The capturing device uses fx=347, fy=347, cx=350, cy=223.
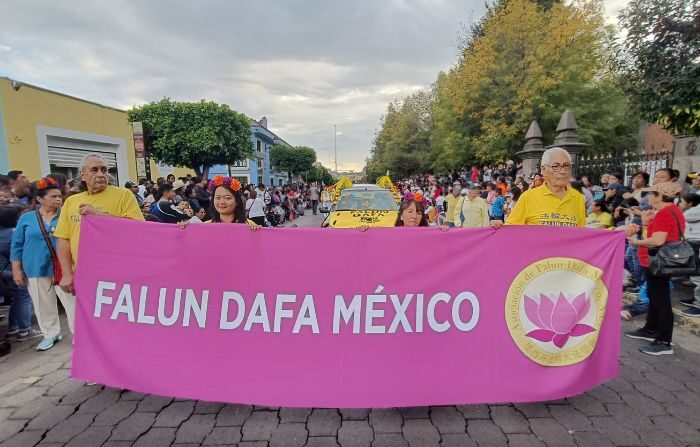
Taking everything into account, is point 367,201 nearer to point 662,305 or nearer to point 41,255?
point 662,305

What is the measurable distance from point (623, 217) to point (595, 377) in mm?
4467

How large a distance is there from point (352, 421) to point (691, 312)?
4592mm

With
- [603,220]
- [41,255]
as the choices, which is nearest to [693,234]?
[603,220]

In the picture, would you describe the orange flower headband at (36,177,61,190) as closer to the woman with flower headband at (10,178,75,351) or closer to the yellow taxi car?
the woman with flower headband at (10,178,75,351)

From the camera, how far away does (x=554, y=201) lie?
10.6 ft

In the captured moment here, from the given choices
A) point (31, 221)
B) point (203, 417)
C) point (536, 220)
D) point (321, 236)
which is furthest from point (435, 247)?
point (31, 221)

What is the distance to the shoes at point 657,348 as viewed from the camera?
3.60 meters

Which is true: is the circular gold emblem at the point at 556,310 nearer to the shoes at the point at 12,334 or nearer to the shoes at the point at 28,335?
the shoes at the point at 28,335

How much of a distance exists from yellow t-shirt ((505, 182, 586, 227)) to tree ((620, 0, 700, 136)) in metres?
6.38

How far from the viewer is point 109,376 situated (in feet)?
9.21

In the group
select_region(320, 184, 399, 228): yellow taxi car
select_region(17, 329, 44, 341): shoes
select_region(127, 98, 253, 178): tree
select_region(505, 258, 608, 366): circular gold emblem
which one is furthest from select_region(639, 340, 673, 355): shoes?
select_region(127, 98, 253, 178): tree

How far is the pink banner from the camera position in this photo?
2.60 m

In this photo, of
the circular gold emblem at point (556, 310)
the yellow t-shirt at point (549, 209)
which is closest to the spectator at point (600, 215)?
the yellow t-shirt at point (549, 209)

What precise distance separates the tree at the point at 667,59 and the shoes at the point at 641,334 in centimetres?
583
